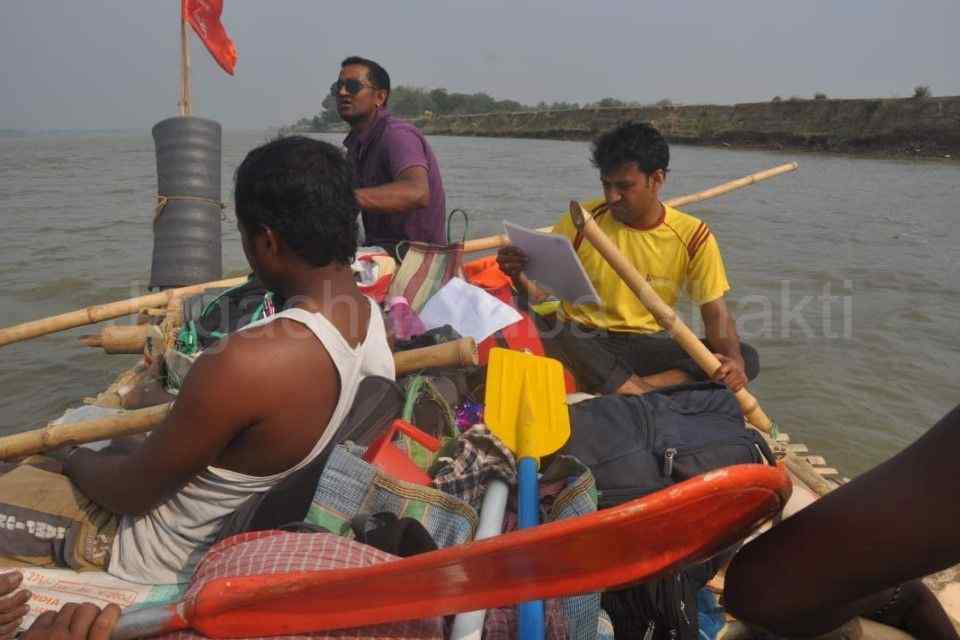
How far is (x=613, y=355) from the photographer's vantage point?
10.2ft

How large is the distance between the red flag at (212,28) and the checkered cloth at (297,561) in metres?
4.82

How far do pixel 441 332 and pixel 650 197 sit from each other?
47.1 inches

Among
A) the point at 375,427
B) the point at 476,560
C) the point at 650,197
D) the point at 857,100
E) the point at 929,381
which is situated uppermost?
the point at 857,100

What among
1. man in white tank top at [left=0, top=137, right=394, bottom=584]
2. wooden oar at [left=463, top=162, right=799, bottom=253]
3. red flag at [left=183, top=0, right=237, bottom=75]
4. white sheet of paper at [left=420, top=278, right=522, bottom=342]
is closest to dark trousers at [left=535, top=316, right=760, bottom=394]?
white sheet of paper at [left=420, top=278, right=522, bottom=342]

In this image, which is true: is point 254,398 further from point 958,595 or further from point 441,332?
point 958,595

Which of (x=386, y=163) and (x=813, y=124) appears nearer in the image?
(x=386, y=163)

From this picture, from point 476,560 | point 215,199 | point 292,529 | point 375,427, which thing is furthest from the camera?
point 215,199

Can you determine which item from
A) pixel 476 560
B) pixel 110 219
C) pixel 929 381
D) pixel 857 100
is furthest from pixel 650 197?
pixel 857 100

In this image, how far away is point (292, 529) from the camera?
1.51m

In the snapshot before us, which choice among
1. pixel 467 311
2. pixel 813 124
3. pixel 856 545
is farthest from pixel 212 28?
pixel 813 124

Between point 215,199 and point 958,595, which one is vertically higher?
point 215,199

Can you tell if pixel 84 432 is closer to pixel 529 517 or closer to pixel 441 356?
pixel 441 356

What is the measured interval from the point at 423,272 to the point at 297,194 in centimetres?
181

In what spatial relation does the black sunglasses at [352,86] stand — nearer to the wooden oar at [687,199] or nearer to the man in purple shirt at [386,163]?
the man in purple shirt at [386,163]
